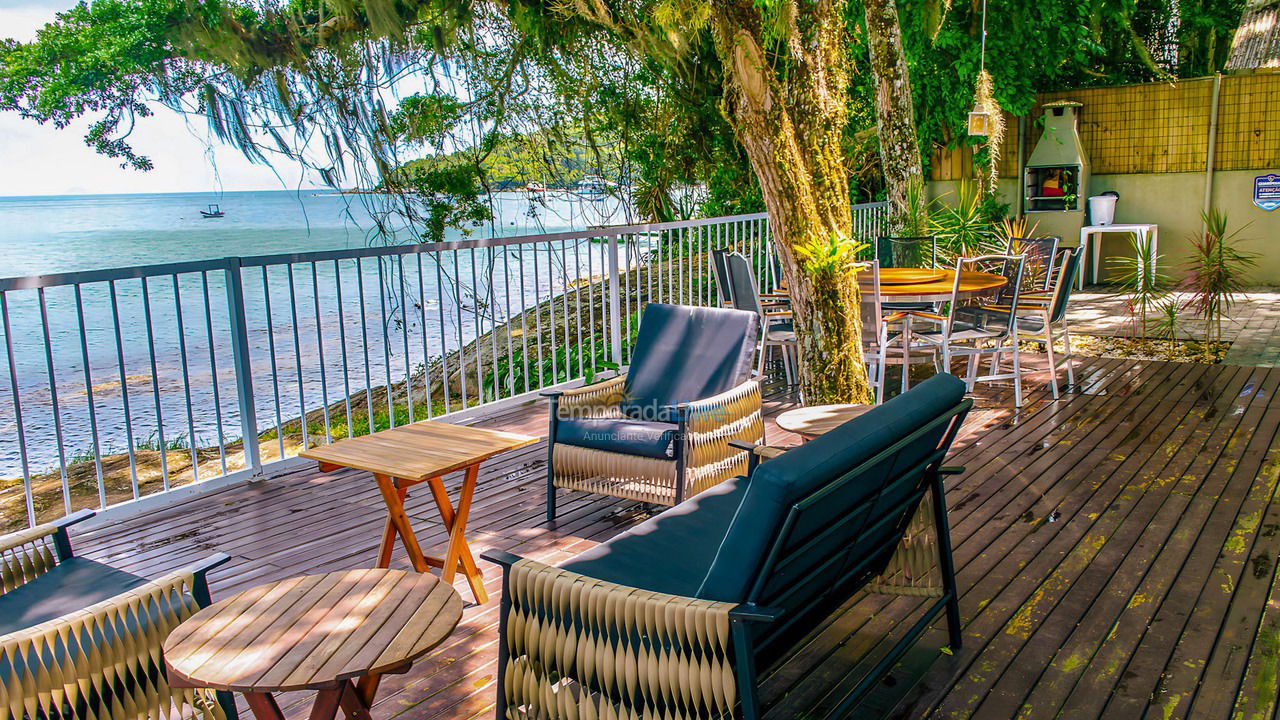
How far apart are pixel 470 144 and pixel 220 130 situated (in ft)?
8.91

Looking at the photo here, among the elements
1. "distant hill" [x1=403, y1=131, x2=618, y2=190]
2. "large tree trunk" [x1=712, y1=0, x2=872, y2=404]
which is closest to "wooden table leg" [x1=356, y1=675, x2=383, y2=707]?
"large tree trunk" [x1=712, y1=0, x2=872, y2=404]

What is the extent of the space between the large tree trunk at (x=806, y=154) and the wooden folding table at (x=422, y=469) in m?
2.08

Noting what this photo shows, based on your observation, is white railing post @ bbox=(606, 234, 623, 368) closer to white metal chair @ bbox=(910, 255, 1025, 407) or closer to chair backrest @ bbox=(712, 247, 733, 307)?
chair backrest @ bbox=(712, 247, 733, 307)

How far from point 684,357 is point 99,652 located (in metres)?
2.85

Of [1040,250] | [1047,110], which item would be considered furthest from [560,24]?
[1047,110]

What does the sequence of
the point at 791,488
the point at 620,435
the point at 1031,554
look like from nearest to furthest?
the point at 791,488
the point at 1031,554
the point at 620,435

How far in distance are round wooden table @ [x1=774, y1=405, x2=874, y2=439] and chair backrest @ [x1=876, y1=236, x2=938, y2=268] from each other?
4.44m

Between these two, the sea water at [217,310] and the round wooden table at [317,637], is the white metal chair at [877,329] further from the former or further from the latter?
the round wooden table at [317,637]

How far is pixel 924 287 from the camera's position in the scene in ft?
19.0

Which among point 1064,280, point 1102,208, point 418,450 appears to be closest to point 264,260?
point 418,450

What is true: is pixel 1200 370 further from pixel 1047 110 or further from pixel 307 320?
pixel 307 320

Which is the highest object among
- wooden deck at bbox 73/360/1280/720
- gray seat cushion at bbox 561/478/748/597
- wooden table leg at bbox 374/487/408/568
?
gray seat cushion at bbox 561/478/748/597

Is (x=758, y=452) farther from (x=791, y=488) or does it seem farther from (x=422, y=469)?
(x=791, y=488)

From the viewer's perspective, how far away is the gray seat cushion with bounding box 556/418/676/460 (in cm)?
361
